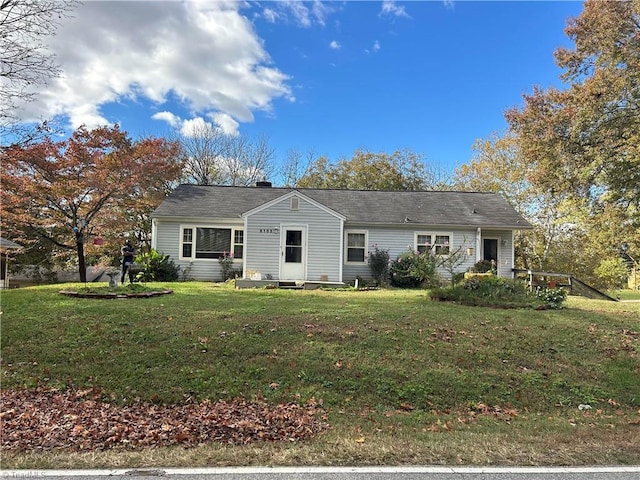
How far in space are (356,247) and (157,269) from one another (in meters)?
8.25

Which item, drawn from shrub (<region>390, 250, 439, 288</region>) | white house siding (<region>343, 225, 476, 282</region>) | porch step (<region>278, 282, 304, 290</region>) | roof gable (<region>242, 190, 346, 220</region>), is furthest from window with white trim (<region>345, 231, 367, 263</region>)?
porch step (<region>278, 282, 304, 290</region>)

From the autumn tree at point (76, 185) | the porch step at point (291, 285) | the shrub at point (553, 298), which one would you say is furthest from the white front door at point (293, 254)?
the autumn tree at point (76, 185)

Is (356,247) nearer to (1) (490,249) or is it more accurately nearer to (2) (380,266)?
(2) (380,266)

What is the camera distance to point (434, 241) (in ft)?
61.4

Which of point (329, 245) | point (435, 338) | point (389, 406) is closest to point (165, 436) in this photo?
point (389, 406)

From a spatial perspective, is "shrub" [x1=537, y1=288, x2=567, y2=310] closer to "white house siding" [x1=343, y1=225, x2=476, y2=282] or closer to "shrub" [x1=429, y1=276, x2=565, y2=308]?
"shrub" [x1=429, y1=276, x2=565, y2=308]

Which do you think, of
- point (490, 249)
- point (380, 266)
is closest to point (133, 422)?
point (380, 266)

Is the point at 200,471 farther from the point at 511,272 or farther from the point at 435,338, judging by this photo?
the point at 511,272

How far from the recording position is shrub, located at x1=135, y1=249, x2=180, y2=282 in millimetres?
17156

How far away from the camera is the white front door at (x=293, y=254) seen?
17.0 meters

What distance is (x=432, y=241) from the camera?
61.4 feet

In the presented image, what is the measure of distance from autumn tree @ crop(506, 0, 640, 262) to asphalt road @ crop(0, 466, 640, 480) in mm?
16083

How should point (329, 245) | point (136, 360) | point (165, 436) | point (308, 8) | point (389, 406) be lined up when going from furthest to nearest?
1. point (329, 245)
2. point (308, 8)
3. point (136, 360)
4. point (389, 406)
5. point (165, 436)

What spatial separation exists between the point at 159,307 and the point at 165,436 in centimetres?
543
